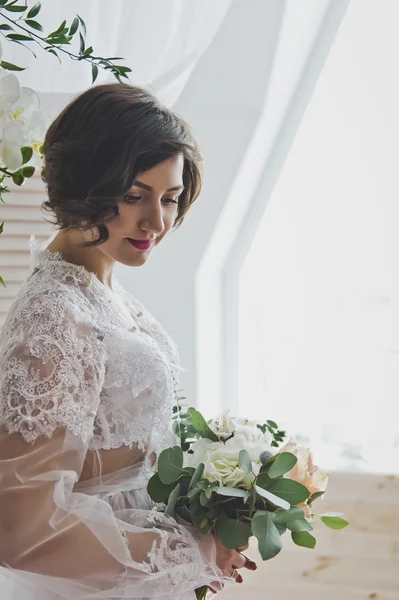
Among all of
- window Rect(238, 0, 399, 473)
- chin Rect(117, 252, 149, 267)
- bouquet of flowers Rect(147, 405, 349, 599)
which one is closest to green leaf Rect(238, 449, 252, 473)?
bouquet of flowers Rect(147, 405, 349, 599)

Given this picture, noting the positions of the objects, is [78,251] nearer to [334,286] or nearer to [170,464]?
[170,464]

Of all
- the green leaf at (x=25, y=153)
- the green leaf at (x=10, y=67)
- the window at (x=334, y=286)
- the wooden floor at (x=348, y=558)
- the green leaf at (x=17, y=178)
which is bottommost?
the wooden floor at (x=348, y=558)

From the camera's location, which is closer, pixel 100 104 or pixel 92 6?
pixel 100 104

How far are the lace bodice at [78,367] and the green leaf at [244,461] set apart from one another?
0.55 ft

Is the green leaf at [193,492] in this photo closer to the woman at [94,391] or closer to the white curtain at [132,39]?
the woman at [94,391]

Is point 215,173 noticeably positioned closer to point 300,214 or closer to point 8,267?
point 300,214

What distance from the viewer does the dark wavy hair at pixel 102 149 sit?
46.9 inches

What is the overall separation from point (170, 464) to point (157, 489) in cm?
5

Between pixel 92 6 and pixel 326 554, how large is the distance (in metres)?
1.73

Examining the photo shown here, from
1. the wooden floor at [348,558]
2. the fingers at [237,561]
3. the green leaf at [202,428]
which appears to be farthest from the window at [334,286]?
the fingers at [237,561]

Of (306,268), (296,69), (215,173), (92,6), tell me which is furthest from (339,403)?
(92,6)

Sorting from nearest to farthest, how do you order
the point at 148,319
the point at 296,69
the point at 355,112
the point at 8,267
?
the point at 148,319, the point at 8,267, the point at 296,69, the point at 355,112

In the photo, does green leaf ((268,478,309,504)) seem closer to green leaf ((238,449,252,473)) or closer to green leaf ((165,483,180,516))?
green leaf ((238,449,252,473))

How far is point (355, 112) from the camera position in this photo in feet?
8.36
